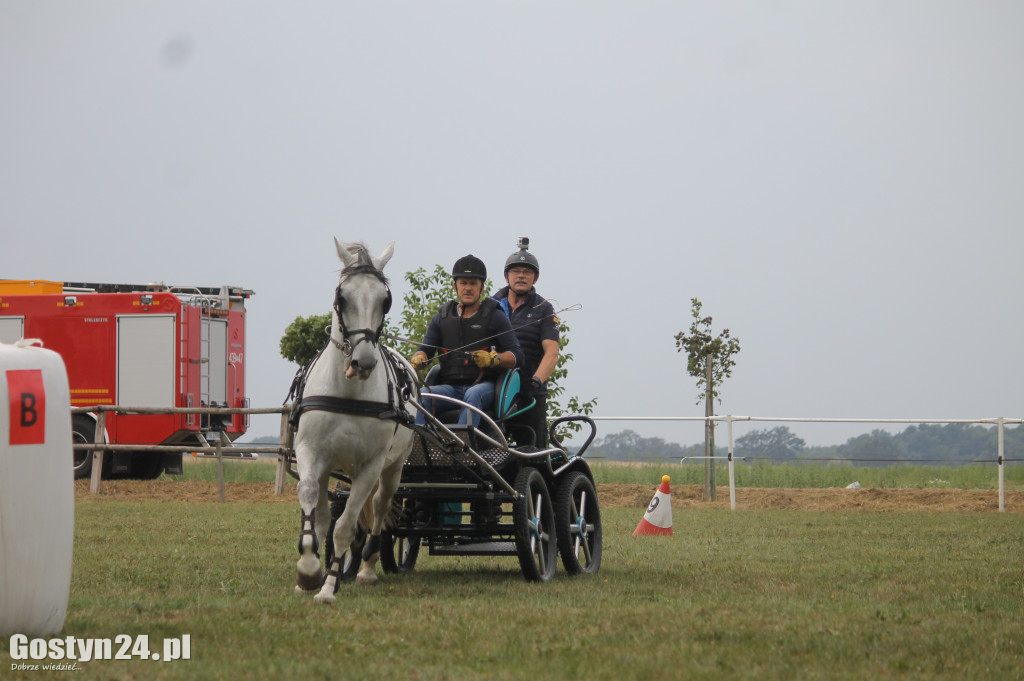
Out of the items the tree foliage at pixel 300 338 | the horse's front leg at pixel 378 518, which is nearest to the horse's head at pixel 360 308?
the horse's front leg at pixel 378 518

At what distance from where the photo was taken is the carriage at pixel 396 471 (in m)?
7.11

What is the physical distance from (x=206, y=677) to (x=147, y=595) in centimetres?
268

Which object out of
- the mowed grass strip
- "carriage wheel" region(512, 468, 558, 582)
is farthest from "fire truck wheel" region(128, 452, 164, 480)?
"carriage wheel" region(512, 468, 558, 582)

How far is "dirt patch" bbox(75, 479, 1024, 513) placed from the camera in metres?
18.2

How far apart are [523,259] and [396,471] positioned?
225 cm

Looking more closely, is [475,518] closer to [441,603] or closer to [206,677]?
[441,603]

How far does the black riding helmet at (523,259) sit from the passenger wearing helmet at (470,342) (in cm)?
62

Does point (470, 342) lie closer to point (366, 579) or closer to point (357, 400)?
point (357, 400)

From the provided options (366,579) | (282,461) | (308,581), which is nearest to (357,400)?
(308,581)

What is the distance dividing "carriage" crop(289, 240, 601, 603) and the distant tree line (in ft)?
33.4

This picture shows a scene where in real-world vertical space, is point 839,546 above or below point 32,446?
below

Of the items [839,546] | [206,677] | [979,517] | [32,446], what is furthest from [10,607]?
[979,517]

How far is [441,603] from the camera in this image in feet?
22.9

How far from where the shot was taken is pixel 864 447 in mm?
19922
